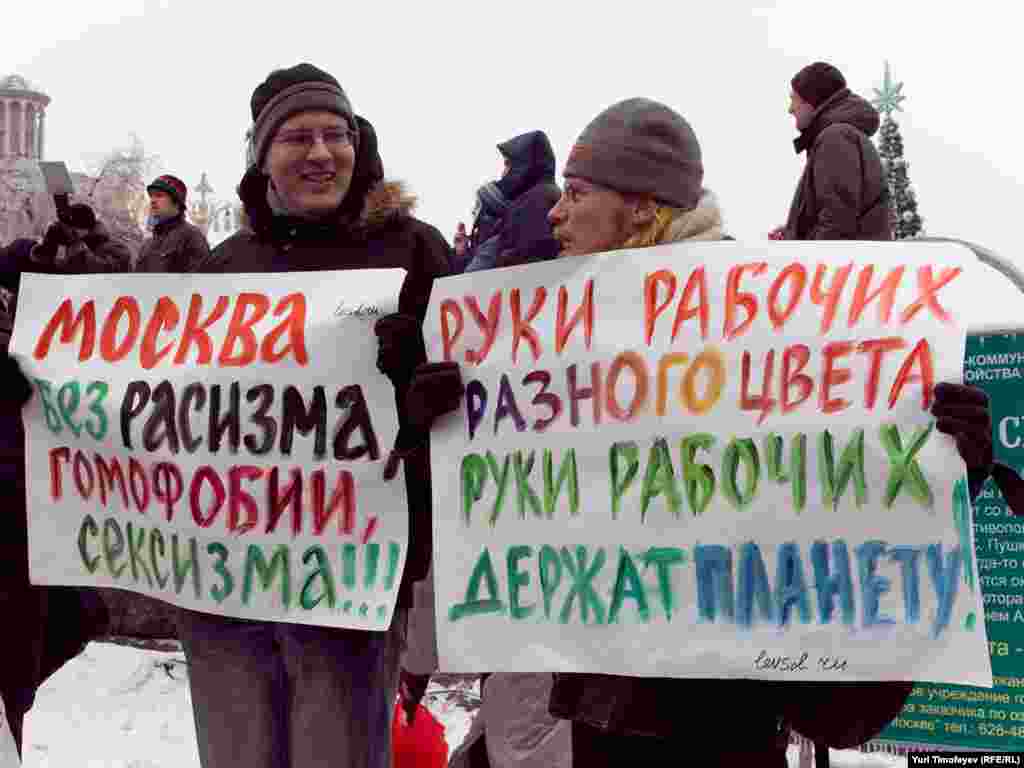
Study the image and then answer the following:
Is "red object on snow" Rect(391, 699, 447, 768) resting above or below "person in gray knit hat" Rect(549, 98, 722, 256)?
Result: below

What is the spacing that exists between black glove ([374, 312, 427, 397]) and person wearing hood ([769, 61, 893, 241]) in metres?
2.86

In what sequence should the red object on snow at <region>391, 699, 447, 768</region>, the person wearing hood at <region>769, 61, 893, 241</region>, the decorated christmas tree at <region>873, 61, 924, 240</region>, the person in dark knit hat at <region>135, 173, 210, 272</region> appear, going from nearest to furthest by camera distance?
the red object on snow at <region>391, 699, 447, 768</region> → the person wearing hood at <region>769, 61, 893, 241</region> → the person in dark knit hat at <region>135, 173, 210, 272</region> → the decorated christmas tree at <region>873, 61, 924, 240</region>

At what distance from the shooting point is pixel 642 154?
2.37 meters

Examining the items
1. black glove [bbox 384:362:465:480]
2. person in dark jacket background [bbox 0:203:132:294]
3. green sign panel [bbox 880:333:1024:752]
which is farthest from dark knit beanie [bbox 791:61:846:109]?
black glove [bbox 384:362:465:480]

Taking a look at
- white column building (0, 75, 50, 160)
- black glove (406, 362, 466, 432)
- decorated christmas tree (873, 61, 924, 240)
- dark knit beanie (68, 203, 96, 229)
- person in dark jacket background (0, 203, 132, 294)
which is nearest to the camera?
black glove (406, 362, 466, 432)

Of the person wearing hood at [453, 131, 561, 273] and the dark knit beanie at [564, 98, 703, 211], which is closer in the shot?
the dark knit beanie at [564, 98, 703, 211]

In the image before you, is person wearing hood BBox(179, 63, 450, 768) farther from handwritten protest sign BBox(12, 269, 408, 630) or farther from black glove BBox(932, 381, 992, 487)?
black glove BBox(932, 381, 992, 487)

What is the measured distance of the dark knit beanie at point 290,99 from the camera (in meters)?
2.89

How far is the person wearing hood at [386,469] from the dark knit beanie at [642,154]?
0.56 meters

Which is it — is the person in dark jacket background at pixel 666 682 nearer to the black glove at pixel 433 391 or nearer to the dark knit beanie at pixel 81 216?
the black glove at pixel 433 391

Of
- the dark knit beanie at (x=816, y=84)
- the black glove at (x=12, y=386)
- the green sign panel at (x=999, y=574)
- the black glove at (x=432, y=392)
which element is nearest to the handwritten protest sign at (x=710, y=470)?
the black glove at (x=432, y=392)

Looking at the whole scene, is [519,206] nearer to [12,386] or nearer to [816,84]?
[816,84]

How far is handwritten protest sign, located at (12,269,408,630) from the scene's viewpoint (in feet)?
9.21

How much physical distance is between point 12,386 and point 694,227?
1.76 metres
